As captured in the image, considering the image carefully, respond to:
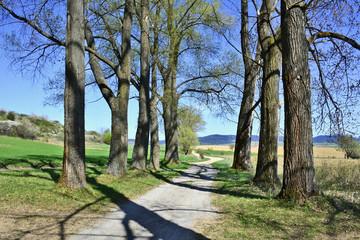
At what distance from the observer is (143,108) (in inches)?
511

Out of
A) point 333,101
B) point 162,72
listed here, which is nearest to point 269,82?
point 333,101

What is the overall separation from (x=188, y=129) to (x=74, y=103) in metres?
36.7

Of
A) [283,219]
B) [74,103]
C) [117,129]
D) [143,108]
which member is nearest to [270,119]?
[283,219]

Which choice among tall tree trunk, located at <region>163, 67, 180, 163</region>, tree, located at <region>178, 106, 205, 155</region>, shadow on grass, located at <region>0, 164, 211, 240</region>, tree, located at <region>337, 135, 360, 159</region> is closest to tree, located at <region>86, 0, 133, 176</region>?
shadow on grass, located at <region>0, 164, 211, 240</region>

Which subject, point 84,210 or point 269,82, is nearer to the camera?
point 84,210

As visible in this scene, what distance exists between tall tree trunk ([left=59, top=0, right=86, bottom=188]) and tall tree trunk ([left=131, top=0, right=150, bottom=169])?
5403 millimetres

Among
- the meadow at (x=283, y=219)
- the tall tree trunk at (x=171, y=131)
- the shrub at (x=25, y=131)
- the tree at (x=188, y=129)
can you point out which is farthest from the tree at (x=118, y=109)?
the shrub at (x=25, y=131)

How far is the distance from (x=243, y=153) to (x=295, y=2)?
10.5m

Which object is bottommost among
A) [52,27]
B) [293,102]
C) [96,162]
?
[96,162]

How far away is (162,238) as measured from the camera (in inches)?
162

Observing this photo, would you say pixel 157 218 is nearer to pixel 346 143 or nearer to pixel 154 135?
pixel 346 143

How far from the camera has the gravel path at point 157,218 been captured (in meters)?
4.23

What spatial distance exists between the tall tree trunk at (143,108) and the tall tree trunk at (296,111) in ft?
25.3

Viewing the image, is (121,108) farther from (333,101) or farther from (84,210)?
(333,101)
